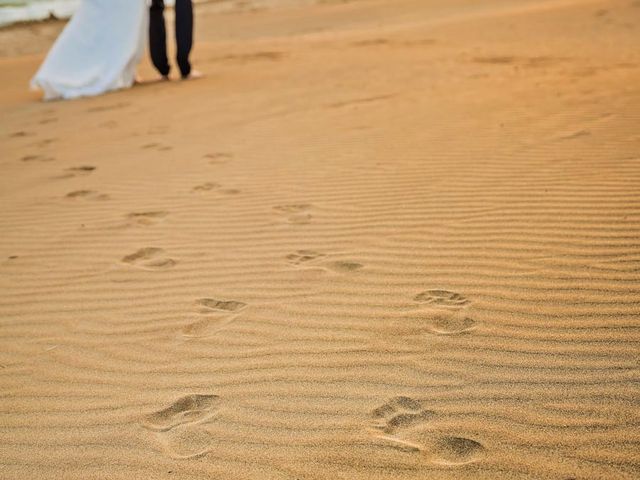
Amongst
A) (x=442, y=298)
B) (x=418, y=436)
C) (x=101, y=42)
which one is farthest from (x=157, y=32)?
(x=418, y=436)

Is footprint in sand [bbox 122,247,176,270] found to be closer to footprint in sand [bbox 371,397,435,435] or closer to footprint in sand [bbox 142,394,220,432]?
footprint in sand [bbox 142,394,220,432]

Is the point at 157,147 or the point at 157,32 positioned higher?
the point at 157,32

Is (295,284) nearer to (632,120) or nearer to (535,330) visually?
(535,330)

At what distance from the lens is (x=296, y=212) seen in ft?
14.4

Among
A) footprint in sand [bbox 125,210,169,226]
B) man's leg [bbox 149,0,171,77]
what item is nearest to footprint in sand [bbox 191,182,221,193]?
footprint in sand [bbox 125,210,169,226]

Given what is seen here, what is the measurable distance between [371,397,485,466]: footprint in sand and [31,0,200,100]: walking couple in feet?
24.7

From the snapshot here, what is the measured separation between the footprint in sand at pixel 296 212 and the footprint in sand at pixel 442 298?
1218 mm

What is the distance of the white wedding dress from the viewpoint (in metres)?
8.86

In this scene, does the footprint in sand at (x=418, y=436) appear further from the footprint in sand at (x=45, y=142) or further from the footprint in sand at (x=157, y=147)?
the footprint in sand at (x=45, y=142)

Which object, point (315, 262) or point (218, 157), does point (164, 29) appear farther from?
point (315, 262)

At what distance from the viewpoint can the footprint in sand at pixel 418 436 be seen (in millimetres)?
2082

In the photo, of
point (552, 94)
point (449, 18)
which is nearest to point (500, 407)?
point (552, 94)

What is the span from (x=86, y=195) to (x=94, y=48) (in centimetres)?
456

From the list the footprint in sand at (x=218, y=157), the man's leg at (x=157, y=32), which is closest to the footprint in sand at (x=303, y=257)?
the footprint in sand at (x=218, y=157)
